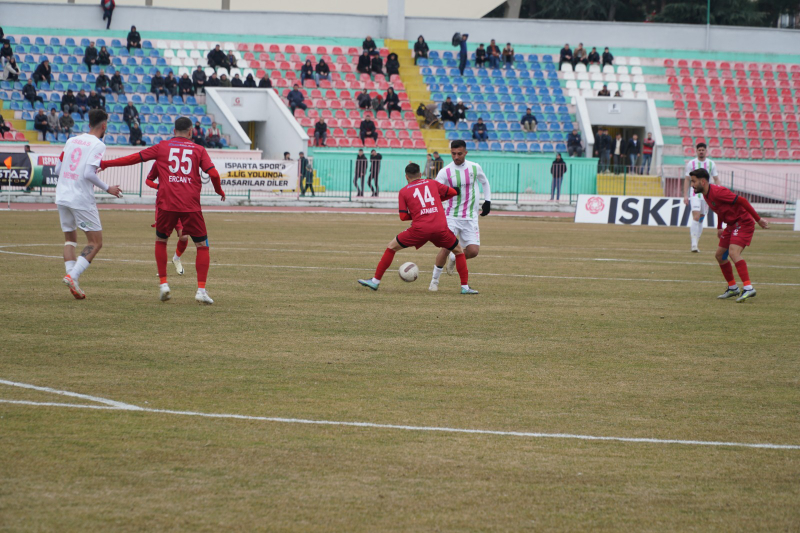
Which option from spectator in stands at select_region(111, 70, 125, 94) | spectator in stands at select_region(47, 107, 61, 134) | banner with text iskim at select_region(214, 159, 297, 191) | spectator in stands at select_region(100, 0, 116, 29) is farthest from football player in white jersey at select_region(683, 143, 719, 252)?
spectator in stands at select_region(100, 0, 116, 29)

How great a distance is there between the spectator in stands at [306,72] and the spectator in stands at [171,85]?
6.02 metres

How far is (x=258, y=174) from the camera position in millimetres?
34188

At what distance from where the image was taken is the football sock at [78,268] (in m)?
10.8

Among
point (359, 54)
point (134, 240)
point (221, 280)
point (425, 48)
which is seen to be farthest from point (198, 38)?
point (221, 280)

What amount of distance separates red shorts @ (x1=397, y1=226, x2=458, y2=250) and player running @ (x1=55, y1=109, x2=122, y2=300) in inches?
144

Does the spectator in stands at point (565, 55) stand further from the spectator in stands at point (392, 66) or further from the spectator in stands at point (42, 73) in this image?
the spectator in stands at point (42, 73)

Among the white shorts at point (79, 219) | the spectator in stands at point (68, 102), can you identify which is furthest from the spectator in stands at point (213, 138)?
the white shorts at point (79, 219)

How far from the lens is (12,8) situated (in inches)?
1737

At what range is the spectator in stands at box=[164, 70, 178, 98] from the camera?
40.2 m

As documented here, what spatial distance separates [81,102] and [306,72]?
1057 centimetres

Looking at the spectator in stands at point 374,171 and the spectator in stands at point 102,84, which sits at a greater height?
the spectator in stands at point 102,84

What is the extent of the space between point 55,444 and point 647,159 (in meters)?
38.4

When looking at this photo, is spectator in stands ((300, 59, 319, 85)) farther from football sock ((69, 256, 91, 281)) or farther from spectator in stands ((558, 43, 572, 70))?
football sock ((69, 256, 91, 281))

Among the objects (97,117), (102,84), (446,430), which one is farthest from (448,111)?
(446,430)
